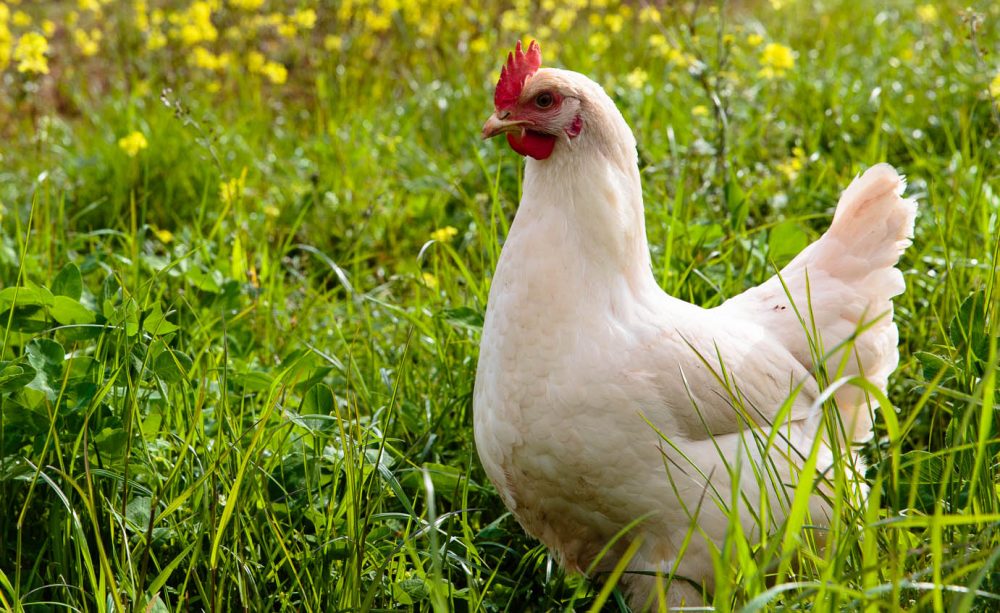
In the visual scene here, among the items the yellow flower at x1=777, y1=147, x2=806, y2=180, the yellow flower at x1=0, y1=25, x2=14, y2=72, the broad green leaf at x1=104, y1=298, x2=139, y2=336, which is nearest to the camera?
the broad green leaf at x1=104, y1=298, x2=139, y2=336

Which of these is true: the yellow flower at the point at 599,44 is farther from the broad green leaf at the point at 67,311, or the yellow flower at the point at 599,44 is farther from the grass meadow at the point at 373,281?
the broad green leaf at the point at 67,311

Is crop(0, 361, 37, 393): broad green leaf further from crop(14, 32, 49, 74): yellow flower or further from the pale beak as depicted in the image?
crop(14, 32, 49, 74): yellow flower

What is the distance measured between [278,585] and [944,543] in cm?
129

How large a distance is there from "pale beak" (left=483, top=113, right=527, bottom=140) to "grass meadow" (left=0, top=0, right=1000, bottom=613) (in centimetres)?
50

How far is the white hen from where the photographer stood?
214cm

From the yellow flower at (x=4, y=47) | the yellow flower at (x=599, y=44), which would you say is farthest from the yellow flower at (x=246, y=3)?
the yellow flower at (x=599, y=44)

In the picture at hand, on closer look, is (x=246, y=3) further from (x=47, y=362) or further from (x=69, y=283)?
(x=47, y=362)

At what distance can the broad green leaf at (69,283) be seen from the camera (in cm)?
266

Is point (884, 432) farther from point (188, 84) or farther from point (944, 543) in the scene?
point (188, 84)

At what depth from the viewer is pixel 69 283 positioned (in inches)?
105

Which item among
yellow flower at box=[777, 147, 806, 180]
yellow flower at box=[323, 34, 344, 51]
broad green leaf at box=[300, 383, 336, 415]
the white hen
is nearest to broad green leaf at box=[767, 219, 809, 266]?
yellow flower at box=[777, 147, 806, 180]

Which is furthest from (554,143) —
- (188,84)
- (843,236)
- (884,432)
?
(188,84)

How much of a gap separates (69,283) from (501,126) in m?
1.22

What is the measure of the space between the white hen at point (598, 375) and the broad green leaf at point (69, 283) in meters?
1.09
